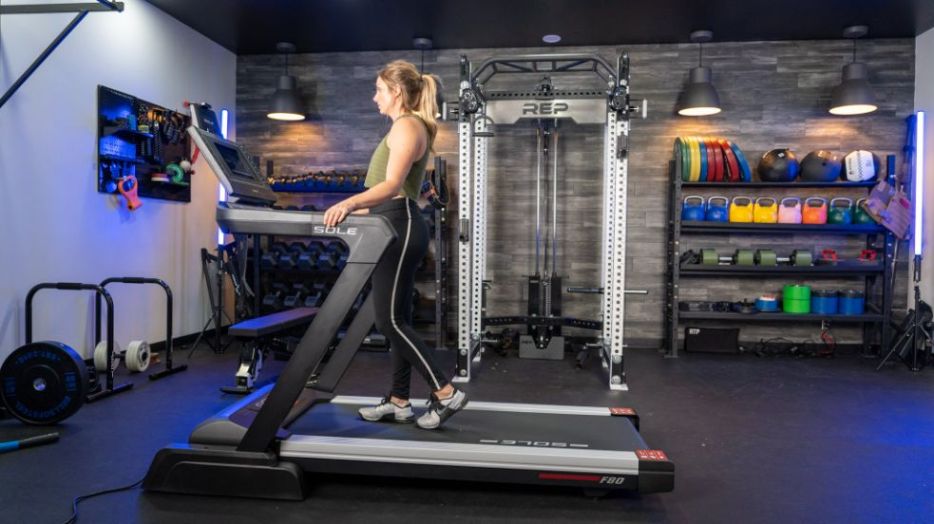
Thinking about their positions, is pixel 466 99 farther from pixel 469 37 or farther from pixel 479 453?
pixel 479 453

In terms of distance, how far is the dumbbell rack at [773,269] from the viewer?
5.36m

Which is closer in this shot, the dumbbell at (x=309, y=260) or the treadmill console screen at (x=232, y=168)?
the treadmill console screen at (x=232, y=168)

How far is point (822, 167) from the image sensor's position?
5375mm

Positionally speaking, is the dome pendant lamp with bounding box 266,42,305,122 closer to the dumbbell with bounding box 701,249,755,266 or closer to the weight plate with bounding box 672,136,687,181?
the weight plate with bounding box 672,136,687,181

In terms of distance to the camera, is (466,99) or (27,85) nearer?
(27,85)

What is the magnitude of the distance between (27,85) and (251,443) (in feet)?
9.85

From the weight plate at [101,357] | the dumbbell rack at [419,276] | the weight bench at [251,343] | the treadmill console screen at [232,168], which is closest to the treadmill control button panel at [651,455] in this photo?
the treadmill console screen at [232,168]

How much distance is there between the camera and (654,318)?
19.5 ft

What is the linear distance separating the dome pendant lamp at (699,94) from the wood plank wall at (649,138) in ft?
1.09

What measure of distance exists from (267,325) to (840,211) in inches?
190

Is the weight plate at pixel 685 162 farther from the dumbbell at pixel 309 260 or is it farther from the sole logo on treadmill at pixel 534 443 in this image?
the sole logo on treadmill at pixel 534 443

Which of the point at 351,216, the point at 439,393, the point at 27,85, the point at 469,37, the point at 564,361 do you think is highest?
the point at 469,37

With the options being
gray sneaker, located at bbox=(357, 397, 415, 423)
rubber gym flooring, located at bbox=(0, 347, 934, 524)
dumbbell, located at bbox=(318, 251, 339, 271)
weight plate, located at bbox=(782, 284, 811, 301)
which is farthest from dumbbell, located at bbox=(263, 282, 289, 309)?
weight plate, located at bbox=(782, 284, 811, 301)

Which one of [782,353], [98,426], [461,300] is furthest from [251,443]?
[782,353]
